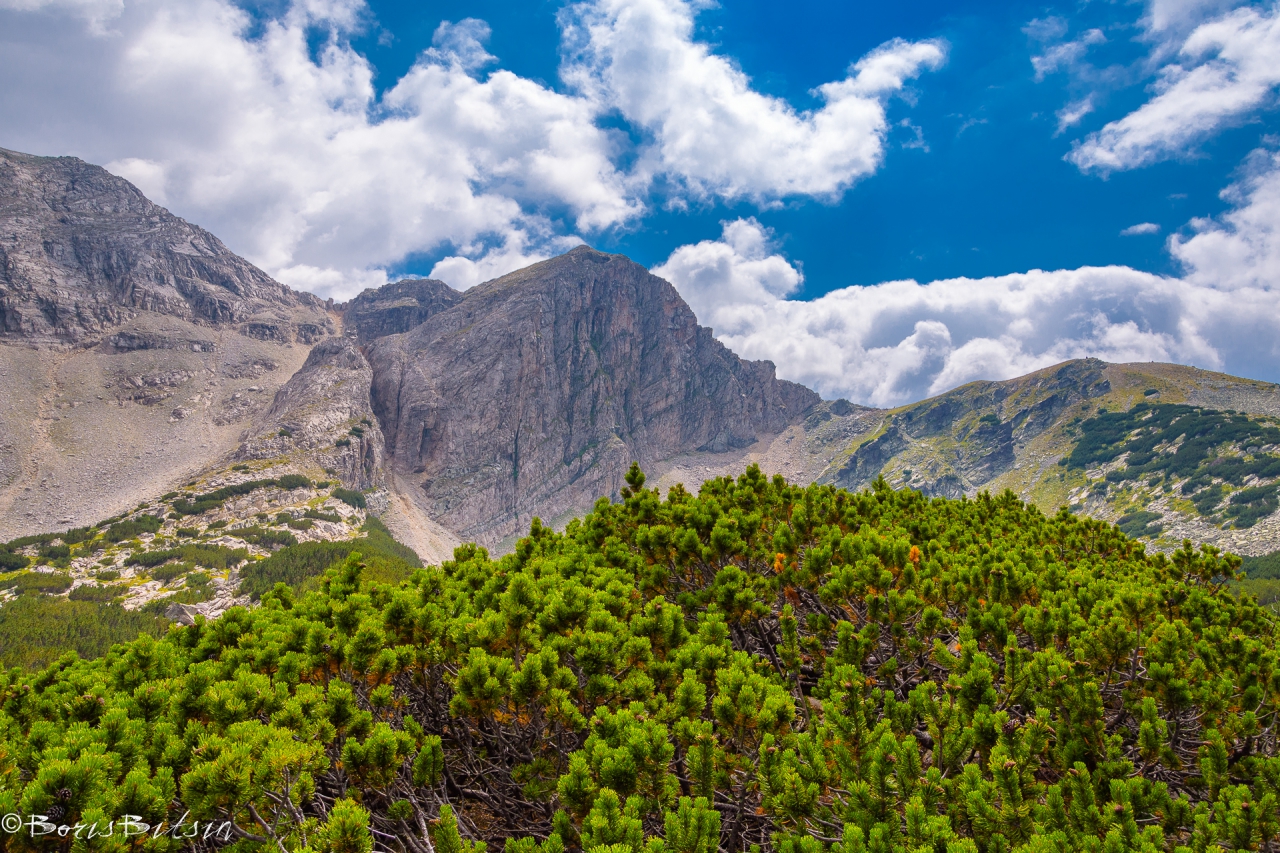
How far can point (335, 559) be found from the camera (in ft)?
A: 416

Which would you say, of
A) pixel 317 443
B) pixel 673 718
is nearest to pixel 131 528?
pixel 317 443

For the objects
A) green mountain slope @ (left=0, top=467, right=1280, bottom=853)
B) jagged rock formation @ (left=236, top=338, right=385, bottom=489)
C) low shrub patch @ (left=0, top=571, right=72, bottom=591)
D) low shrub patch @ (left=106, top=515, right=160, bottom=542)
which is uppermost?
jagged rock formation @ (left=236, top=338, right=385, bottom=489)

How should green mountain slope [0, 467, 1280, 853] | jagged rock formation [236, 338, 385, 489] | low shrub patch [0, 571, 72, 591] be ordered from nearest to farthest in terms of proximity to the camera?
green mountain slope [0, 467, 1280, 853], low shrub patch [0, 571, 72, 591], jagged rock formation [236, 338, 385, 489]

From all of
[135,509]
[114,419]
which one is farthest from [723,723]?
[114,419]

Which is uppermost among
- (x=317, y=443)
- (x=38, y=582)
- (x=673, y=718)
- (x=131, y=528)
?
(x=317, y=443)

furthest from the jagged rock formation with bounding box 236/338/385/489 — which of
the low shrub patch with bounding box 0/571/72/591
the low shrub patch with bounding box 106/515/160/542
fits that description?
the low shrub patch with bounding box 0/571/72/591

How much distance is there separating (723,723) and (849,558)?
476 cm

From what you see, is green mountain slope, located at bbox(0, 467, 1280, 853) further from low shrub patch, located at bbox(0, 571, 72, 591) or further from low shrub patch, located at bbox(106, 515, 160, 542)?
low shrub patch, located at bbox(106, 515, 160, 542)

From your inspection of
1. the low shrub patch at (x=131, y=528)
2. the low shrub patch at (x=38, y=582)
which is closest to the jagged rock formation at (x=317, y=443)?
the low shrub patch at (x=131, y=528)

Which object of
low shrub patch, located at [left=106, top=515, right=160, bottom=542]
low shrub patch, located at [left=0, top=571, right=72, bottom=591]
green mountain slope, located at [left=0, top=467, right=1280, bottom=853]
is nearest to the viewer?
green mountain slope, located at [left=0, top=467, right=1280, bottom=853]

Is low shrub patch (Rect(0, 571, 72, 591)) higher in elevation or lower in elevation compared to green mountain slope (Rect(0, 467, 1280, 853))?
lower

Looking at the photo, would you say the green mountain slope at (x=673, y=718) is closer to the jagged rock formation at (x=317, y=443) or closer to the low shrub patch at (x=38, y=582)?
the low shrub patch at (x=38, y=582)

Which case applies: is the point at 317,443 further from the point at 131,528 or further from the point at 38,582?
the point at 38,582

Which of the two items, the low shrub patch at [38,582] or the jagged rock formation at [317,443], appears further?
the jagged rock formation at [317,443]
